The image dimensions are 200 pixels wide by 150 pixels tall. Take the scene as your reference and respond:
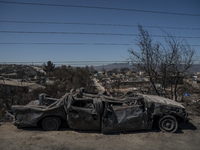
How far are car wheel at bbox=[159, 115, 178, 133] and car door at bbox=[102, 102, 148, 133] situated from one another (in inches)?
24.2

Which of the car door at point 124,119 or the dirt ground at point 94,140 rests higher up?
the car door at point 124,119

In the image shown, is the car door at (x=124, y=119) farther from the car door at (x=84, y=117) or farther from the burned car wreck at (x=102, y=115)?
the car door at (x=84, y=117)

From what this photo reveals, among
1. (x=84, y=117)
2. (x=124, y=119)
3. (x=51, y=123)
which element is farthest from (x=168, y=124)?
(x=51, y=123)

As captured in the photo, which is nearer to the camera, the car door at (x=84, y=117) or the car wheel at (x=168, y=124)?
the car door at (x=84, y=117)

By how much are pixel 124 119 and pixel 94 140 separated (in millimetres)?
1192

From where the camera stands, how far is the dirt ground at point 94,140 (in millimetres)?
4418

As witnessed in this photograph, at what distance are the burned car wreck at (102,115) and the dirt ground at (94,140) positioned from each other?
228 mm

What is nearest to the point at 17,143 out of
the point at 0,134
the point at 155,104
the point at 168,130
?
the point at 0,134

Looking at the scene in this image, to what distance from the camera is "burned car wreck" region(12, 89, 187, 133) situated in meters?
5.26

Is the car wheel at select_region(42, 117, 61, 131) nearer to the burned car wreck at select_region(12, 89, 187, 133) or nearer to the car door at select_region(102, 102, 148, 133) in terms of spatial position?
the burned car wreck at select_region(12, 89, 187, 133)

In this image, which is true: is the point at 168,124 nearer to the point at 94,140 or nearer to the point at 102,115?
the point at 102,115

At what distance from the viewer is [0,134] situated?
520cm

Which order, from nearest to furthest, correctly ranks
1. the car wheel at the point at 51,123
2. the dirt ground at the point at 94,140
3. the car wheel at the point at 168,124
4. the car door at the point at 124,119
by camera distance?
the dirt ground at the point at 94,140, the car door at the point at 124,119, the car wheel at the point at 168,124, the car wheel at the point at 51,123

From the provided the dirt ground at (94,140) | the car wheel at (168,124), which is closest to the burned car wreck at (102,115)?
the car wheel at (168,124)
